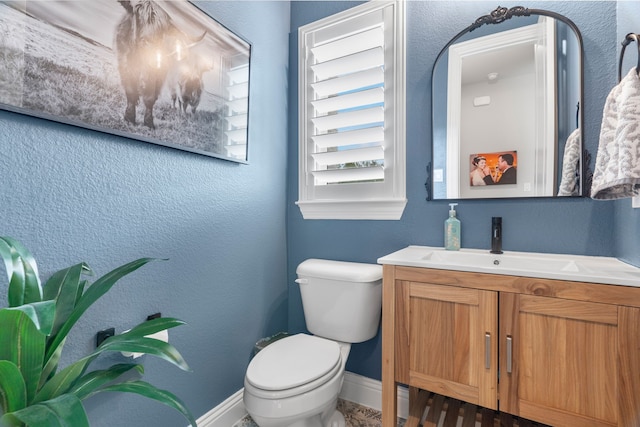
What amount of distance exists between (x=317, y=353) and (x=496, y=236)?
3.17ft

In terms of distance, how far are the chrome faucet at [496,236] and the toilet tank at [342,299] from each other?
53 centimetres

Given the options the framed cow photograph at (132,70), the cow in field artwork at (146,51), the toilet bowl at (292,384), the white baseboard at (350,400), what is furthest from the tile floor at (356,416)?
the cow in field artwork at (146,51)

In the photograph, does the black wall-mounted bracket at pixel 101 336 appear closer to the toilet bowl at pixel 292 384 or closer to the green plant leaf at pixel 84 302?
the green plant leaf at pixel 84 302

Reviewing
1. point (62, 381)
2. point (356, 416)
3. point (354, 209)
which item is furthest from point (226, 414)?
point (354, 209)

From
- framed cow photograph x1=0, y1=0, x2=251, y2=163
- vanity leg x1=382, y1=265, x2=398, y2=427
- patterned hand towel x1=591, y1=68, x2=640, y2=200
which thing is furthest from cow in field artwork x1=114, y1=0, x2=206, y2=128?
patterned hand towel x1=591, y1=68, x2=640, y2=200

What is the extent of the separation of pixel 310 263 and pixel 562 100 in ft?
4.55

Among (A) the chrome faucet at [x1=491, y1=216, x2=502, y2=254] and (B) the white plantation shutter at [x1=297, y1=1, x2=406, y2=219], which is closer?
(A) the chrome faucet at [x1=491, y1=216, x2=502, y2=254]

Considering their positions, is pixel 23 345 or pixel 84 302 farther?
pixel 84 302

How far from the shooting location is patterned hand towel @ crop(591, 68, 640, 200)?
86 cm

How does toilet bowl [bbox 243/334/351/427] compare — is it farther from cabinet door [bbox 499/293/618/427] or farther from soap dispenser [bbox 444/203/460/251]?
soap dispenser [bbox 444/203/460/251]

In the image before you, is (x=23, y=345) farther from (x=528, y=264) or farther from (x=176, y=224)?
(x=528, y=264)

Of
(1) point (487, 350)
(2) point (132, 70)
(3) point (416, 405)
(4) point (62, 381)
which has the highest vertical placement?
(2) point (132, 70)

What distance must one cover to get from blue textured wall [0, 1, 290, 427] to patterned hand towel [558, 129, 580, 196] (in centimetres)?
143

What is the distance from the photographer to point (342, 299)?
151 cm
